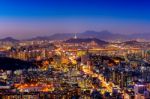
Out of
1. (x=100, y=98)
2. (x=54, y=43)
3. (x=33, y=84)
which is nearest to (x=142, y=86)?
(x=100, y=98)

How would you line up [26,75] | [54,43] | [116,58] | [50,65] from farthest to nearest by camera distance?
[54,43], [116,58], [50,65], [26,75]

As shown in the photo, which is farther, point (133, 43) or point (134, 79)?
point (133, 43)

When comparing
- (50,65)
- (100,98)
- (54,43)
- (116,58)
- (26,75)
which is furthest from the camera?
(54,43)

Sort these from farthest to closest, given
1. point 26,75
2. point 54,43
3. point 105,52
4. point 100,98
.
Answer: point 54,43 < point 105,52 < point 26,75 < point 100,98

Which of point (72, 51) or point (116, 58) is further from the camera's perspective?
point (72, 51)

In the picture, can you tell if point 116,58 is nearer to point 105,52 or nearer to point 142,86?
point 105,52

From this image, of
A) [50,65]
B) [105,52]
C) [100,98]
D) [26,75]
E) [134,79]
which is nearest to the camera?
[100,98]

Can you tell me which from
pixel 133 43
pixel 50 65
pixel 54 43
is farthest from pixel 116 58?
pixel 54 43

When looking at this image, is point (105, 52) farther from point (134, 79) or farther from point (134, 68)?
point (134, 79)

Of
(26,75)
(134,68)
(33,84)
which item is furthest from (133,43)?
(33,84)
